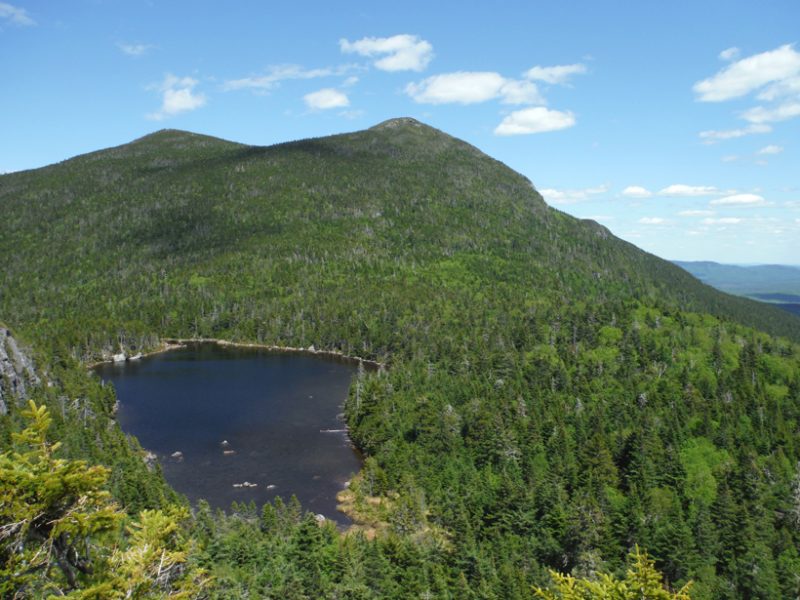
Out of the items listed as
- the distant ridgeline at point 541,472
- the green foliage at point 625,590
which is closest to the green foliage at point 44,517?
the green foliage at point 625,590

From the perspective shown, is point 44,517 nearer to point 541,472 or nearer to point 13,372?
point 541,472

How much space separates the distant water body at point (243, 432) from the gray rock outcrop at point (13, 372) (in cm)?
2402

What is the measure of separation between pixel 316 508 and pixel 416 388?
5874cm

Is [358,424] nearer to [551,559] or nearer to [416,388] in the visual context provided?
[416,388]

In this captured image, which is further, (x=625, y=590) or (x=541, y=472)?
Result: (x=541, y=472)

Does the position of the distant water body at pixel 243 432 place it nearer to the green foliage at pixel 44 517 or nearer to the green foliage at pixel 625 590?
the green foliage at pixel 625 590

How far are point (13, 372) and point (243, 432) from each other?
170ft

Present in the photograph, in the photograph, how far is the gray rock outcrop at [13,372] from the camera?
11615cm

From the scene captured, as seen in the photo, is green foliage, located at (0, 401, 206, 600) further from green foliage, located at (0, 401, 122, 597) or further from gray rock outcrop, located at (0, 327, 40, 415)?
gray rock outcrop, located at (0, 327, 40, 415)

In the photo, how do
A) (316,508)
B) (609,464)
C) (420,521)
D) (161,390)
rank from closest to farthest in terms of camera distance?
(420,521) → (316,508) → (609,464) → (161,390)

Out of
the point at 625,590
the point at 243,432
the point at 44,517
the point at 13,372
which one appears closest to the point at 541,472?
the point at 243,432

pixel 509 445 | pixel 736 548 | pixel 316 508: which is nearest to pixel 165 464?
pixel 316 508

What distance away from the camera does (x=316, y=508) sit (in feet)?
319

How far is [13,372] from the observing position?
405ft
